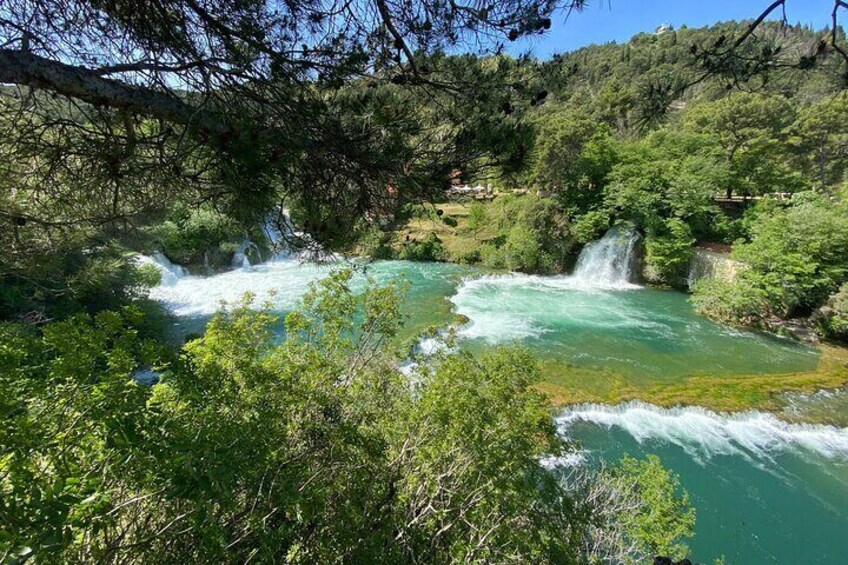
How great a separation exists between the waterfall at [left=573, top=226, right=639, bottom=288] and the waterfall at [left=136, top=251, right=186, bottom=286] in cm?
1896

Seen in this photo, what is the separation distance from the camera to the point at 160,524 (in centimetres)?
244

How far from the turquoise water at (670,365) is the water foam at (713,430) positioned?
0.02 metres

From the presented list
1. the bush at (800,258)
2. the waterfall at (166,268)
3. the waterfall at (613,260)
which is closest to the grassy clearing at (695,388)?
the bush at (800,258)

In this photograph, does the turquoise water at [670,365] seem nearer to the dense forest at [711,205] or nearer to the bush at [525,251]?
the bush at [525,251]

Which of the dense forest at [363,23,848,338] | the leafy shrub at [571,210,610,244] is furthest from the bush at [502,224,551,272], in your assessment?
the leafy shrub at [571,210,610,244]

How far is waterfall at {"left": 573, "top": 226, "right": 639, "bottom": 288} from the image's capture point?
19312 millimetres

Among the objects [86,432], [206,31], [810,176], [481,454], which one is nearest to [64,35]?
[206,31]

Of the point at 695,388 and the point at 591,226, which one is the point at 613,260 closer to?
the point at 591,226

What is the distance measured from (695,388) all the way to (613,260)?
1081cm

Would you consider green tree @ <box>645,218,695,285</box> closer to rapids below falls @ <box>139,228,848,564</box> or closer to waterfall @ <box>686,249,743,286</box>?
waterfall @ <box>686,249,743,286</box>

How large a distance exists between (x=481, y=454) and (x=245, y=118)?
3.94 m

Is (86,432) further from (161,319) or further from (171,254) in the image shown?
(171,254)

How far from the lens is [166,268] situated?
17.7 meters

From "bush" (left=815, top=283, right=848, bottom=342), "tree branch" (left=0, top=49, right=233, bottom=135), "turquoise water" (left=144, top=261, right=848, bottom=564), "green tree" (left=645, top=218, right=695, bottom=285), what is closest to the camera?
"tree branch" (left=0, top=49, right=233, bottom=135)
